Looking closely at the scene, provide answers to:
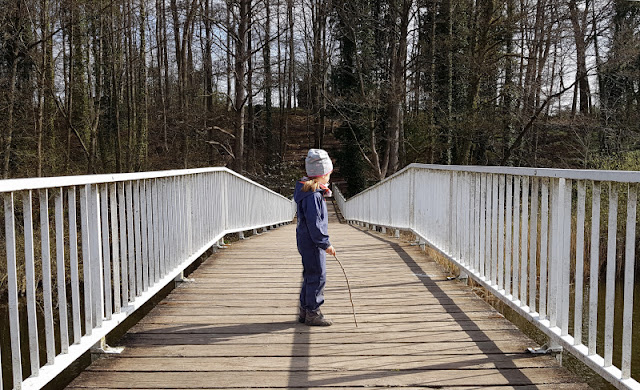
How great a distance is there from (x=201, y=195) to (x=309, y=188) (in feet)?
7.88

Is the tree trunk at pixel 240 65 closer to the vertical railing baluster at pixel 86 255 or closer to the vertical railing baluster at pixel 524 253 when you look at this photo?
the vertical railing baluster at pixel 524 253

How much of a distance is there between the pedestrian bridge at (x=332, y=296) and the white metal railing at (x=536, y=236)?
11 millimetres

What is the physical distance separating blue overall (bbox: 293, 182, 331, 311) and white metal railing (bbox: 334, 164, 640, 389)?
125cm

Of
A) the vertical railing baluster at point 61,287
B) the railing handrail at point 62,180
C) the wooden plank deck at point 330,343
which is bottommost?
the wooden plank deck at point 330,343

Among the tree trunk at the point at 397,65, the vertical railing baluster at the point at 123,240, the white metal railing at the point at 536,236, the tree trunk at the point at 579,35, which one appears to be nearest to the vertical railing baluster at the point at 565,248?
the white metal railing at the point at 536,236

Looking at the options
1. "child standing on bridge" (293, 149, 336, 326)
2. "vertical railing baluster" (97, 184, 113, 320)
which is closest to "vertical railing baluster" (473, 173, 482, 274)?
"child standing on bridge" (293, 149, 336, 326)

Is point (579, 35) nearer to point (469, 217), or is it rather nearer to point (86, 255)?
point (469, 217)

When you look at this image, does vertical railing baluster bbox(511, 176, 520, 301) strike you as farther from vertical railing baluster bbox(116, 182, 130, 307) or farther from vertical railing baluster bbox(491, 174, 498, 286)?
vertical railing baluster bbox(116, 182, 130, 307)

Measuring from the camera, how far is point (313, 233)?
378 cm

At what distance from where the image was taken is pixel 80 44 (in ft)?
70.9

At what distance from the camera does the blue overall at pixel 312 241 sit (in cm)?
378

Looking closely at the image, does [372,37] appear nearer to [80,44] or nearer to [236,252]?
[80,44]

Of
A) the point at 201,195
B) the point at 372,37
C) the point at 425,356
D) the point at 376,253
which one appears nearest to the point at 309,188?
the point at 425,356

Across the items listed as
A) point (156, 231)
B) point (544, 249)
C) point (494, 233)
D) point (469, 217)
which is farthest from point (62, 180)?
point (469, 217)
